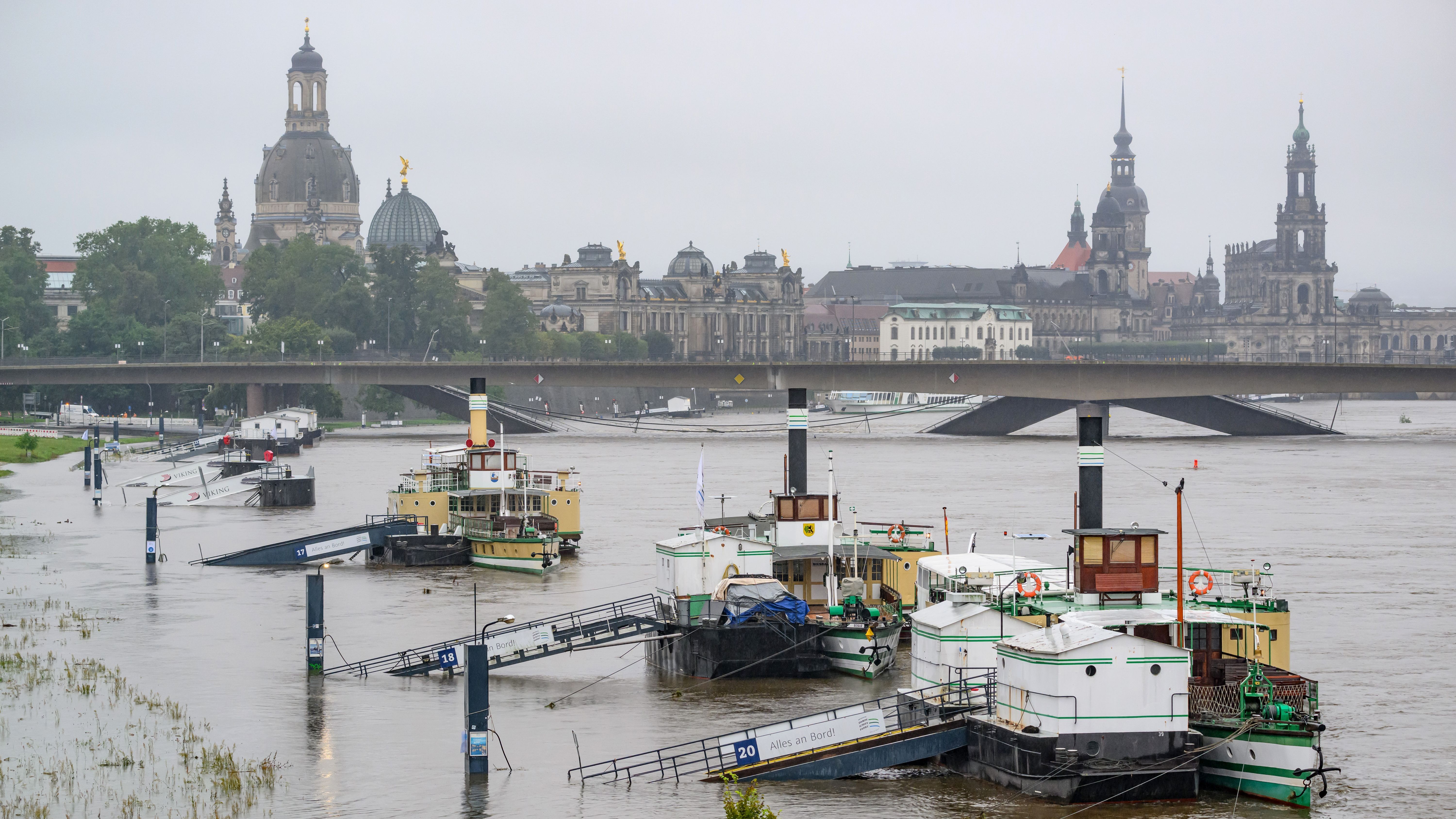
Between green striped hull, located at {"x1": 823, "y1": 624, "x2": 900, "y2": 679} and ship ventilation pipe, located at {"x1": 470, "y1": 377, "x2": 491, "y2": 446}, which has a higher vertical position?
ship ventilation pipe, located at {"x1": 470, "y1": 377, "x2": 491, "y2": 446}

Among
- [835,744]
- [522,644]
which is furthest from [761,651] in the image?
[835,744]

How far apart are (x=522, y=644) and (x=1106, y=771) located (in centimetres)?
1349

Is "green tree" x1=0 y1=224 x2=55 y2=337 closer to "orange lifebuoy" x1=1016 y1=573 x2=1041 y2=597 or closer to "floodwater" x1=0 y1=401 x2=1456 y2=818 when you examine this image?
"floodwater" x1=0 y1=401 x2=1456 y2=818

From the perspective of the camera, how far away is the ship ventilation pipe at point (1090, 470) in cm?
3397

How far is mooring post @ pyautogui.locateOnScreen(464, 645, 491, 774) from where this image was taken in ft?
92.6

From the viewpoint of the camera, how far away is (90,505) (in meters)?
75.2

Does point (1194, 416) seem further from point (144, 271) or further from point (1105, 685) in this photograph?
point (1105, 685)

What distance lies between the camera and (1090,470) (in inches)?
1347

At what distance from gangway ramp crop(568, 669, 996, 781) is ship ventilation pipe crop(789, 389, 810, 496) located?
1807 centimetres

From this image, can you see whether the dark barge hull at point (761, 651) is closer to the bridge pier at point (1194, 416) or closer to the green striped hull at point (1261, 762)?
the green striped hull at point (1261, 762)

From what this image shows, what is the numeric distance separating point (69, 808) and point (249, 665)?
35.3 ft

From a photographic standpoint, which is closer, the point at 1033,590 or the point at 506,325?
the point at 1033,590

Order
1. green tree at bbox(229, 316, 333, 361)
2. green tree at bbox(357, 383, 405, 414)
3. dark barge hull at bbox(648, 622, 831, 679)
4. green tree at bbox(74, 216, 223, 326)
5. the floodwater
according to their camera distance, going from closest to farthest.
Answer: the floodwater
dark barge hull at bbox(648, 622, 831, 679)
green tree at bbox(229, 316, 333, 361)
green tree at bbox(357, 383, 405, 414)
green tree at bbox(74, 216, 223, 326)

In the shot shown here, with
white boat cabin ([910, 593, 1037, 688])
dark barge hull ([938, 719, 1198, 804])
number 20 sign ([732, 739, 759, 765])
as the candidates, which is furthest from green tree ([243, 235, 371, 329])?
dark barge hull ([938, 719, 1198, 804])
